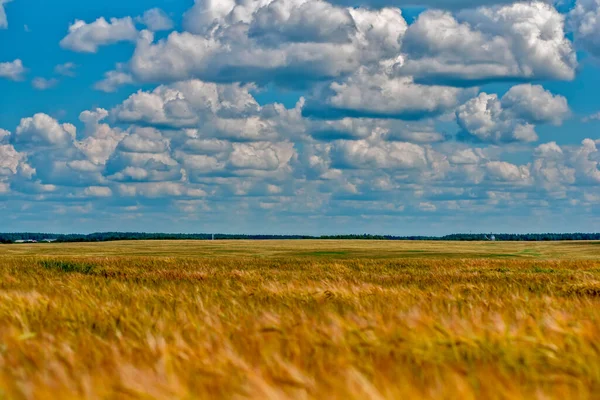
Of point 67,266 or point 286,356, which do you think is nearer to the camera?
point 286,356

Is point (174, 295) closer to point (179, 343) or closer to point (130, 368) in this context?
point (179, 343)

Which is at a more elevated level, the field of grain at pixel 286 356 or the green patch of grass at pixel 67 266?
the green patch of grass at pixel 67 266

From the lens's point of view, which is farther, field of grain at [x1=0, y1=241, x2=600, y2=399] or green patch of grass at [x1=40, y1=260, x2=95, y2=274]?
green patch of grass at [x1=40, y1=260, x2=95, y2=274]

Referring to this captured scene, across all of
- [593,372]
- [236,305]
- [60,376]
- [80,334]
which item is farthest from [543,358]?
[236,305]

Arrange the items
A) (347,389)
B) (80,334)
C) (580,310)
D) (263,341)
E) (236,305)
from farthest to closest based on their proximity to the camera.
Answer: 1. (236,305)
2. (580,310)
3. (80,334)
4. (263,341)
5. (347,389)

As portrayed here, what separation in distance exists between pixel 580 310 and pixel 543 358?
11.4 ft

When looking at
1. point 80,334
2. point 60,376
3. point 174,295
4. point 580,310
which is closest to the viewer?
point 60,376

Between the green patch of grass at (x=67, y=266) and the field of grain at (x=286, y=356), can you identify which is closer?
the field of grain at (x=286, y=356)

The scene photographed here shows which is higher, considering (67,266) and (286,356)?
(67,266)

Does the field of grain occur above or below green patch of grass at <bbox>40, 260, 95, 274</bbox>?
below

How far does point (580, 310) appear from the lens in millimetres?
8977

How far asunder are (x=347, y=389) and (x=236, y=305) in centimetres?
608

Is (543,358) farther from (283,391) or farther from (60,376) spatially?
(60,376)

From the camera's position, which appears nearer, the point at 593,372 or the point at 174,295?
the point at 593,372
